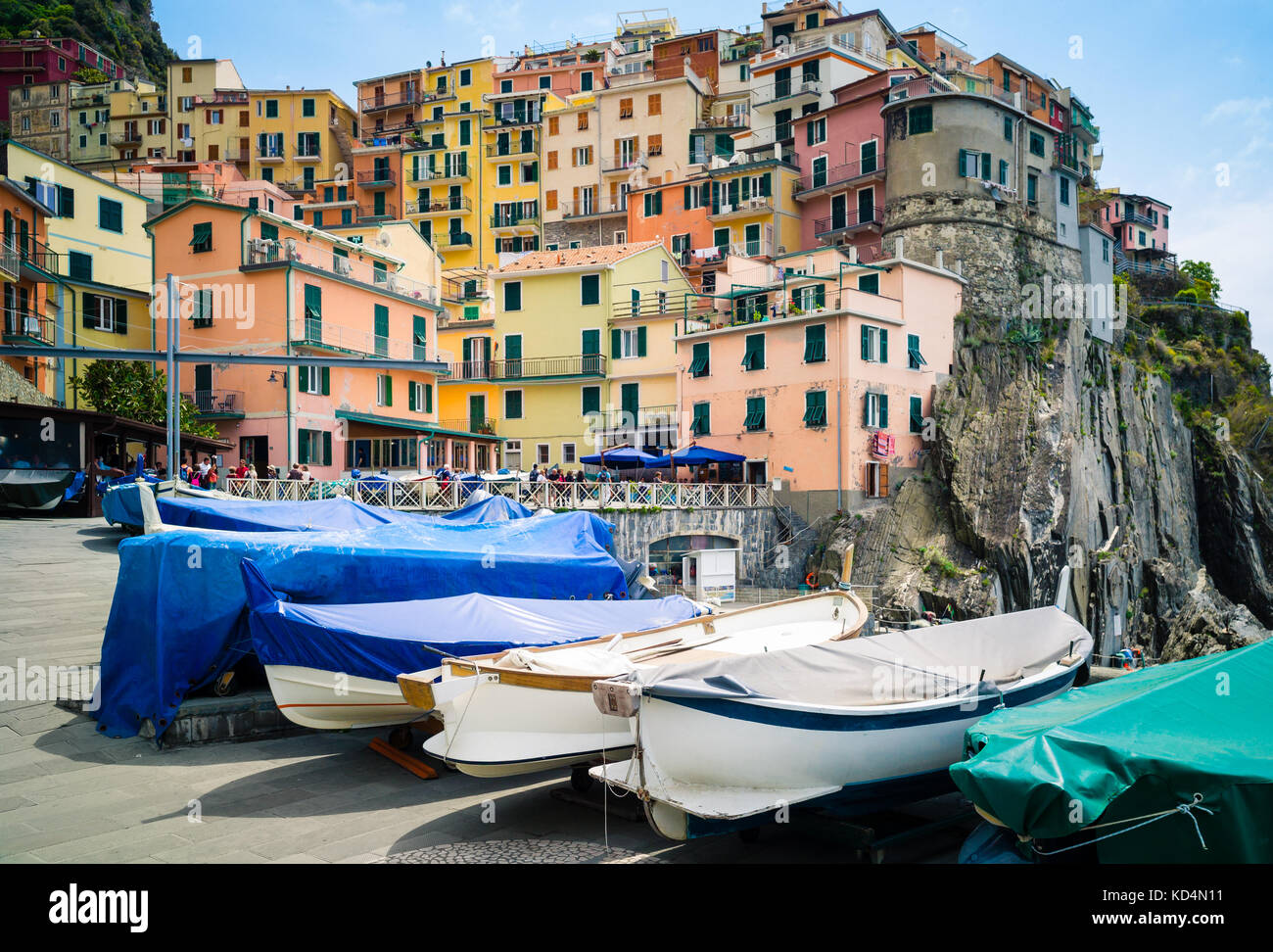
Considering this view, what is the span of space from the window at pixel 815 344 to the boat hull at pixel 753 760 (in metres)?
33.1

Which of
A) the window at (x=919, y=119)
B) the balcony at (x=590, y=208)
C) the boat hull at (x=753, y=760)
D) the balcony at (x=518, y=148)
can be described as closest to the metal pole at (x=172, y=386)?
the boat hull at (x=753, y=760)

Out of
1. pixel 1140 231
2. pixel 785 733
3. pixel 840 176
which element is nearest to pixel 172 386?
pixel 785 733

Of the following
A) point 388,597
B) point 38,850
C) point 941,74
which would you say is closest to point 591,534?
point 388,597

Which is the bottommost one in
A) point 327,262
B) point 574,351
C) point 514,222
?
point 574,351

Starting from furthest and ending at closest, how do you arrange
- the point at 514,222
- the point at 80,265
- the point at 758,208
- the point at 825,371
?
the point at 514,222, the point at 758,208, the point at 80,265, the point at 825,371

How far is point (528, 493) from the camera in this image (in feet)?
104

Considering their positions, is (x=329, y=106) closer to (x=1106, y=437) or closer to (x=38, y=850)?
(x=1106, y=437)

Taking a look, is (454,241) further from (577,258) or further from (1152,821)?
(1152,821)

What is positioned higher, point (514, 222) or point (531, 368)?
point (514, 222)

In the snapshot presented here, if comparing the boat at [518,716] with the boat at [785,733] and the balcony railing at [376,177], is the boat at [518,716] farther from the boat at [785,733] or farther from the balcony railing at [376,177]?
the balcony railing at [376,177]

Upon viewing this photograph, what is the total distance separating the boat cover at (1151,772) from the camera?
5.70 m

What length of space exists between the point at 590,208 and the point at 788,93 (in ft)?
A: 52.8

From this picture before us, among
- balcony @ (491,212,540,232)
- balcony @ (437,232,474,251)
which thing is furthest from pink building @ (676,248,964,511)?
balcony @ (437,232,474,251)
